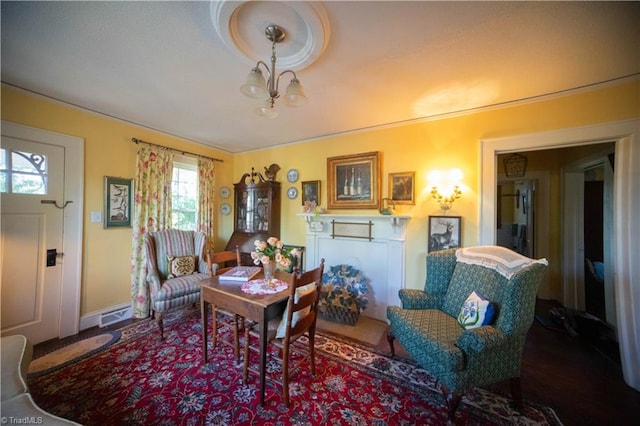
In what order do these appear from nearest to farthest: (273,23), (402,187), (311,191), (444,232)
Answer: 1. (273,23)
2. (444,232)
3. (402,187)
4. (311,191)

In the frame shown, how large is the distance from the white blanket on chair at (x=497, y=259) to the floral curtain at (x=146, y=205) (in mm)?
3837

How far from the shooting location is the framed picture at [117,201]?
9.32 ft

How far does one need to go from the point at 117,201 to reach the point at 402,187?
3.72 meters

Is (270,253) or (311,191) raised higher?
(311,191)

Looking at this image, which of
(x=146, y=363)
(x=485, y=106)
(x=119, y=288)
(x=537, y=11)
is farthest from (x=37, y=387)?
(x=485, y=106)

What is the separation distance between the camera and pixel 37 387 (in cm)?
174

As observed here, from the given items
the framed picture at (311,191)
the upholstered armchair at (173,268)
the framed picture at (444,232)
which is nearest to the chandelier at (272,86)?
the framed picture at (311,191)

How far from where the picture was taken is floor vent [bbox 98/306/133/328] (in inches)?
109

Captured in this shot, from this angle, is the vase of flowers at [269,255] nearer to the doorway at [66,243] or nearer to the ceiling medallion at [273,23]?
the ceiling medallion at [273,23]

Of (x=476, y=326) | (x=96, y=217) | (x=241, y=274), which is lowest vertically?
(x=476, y=326)

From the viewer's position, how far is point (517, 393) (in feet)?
5.32

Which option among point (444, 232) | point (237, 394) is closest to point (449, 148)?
point (444, 232)

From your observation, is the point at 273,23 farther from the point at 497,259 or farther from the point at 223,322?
the point at 223,322

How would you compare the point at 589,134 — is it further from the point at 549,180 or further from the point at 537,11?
the point at 549,180
